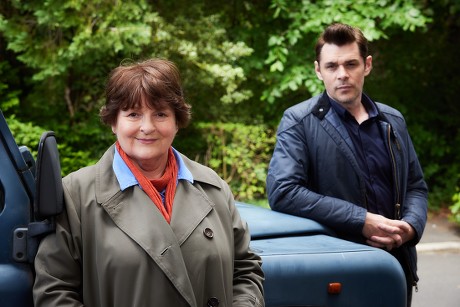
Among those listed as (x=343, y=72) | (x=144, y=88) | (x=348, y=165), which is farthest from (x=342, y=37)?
(x=144, y=88)

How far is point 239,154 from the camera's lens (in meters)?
9.92

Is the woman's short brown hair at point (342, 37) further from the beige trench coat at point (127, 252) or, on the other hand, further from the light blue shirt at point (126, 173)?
the beige trench coat at point (127, 252)

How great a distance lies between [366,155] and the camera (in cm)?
397

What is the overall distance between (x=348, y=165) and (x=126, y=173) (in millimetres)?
1609

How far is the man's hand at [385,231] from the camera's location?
3.88 metres

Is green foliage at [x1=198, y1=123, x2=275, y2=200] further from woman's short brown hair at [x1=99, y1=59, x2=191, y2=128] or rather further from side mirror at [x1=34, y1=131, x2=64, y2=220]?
side mirror at [x1=34, y1=131, x2=64, y2=220]

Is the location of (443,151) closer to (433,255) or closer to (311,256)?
(433,255)

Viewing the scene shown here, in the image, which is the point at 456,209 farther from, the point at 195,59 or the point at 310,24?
the point at 195,59

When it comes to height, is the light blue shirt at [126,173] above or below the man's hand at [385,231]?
above

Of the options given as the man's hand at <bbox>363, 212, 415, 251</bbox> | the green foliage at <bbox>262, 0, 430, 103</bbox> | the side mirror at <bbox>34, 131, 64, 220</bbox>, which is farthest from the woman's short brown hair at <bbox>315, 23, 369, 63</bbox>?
the green foliage at <bbox>262, 0, 430, 103</bbox>

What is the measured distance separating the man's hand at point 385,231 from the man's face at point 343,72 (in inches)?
25.7

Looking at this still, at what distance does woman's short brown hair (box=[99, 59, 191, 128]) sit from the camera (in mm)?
2695

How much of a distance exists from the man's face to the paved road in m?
3.46

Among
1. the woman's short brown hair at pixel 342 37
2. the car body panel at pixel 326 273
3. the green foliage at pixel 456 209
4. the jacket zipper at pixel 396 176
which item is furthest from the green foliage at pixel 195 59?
the car body panel at pixel 326 273
